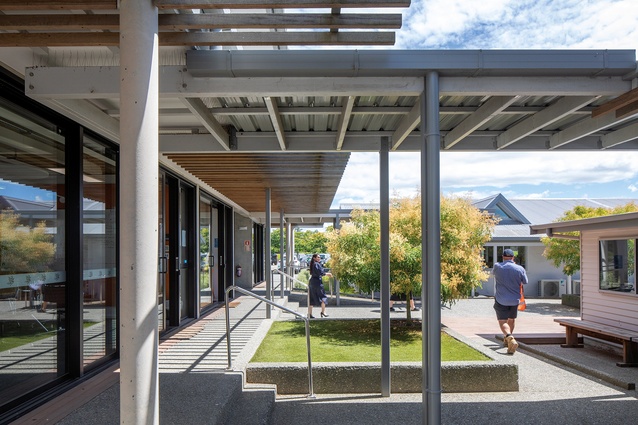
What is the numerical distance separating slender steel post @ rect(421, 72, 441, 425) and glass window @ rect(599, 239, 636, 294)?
703 cm

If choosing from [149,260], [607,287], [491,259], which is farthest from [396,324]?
[491,259]

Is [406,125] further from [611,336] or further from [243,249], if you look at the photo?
[243,249]

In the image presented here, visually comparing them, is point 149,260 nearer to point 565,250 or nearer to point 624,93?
point 624,93

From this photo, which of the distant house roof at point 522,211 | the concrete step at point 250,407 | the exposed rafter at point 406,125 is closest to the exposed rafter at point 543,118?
the exposed rafter at point 406,125

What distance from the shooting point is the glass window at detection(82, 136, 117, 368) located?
5652 mm

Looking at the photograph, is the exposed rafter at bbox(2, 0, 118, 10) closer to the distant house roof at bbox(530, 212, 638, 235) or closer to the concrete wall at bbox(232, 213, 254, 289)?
the distant house roof at bbox(530, 212, 638, 235)

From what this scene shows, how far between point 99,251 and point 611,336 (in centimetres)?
749

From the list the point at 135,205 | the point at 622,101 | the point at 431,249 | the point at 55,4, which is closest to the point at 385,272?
the point at 431,249

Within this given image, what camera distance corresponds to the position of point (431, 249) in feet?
13.9

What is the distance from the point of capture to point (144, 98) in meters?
2.71

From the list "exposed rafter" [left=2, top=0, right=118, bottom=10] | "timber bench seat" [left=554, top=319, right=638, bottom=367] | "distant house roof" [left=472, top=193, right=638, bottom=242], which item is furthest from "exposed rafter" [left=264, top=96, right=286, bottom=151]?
"distant house roof" [left=472, top=193, right=638, bottom=242]

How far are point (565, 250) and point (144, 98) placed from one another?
17.7 metres

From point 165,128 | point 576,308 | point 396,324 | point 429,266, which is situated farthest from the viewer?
point 576,308

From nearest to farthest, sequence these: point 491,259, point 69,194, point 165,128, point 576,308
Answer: point 69,194 < point 165,128 < point 576,308 < point 491,259
